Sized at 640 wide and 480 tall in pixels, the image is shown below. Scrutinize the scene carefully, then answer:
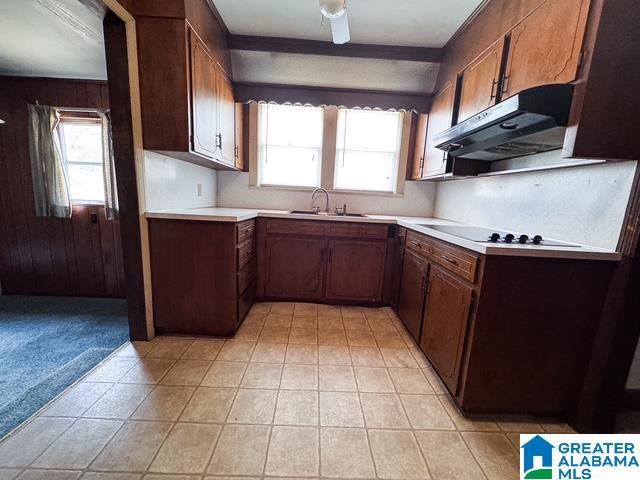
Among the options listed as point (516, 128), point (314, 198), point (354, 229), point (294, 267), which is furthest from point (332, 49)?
point (294, 267)

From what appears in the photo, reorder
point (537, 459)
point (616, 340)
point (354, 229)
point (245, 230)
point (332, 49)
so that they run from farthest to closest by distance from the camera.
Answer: point (354, 229) < point (332, 49) < point (245, 230) < point (616, 340) < point (537, 459)

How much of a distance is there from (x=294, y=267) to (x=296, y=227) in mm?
417

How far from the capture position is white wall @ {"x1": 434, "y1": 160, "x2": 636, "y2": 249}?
1.25m

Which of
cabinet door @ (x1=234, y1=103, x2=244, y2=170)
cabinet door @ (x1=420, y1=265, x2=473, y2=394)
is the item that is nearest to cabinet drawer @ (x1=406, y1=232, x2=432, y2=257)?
cabinet door @ (x1=420, y1=265, x2=473, y2=394)

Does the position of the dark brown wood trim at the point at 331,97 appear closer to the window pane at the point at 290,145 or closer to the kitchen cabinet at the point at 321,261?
the window pane at the point at 290,145

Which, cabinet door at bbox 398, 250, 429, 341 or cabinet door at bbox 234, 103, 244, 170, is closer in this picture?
cabinet door at bbox 398, 250, 429, 341

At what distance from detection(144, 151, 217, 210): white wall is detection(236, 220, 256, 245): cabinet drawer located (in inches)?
24.1

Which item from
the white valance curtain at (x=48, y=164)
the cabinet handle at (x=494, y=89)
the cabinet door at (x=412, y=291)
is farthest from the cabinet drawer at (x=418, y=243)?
the white valance curtain at (x=48, y=164)

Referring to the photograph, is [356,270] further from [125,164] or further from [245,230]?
[125,164]

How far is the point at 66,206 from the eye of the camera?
2.66 meters

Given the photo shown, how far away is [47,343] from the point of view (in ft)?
6.29

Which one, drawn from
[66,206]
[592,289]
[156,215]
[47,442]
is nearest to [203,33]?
[156,215]

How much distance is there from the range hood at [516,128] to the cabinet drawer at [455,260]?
721 millimetres

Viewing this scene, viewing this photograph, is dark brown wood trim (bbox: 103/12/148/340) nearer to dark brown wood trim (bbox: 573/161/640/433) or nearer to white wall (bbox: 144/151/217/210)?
white wall (bbox: 144/151/217/210)
